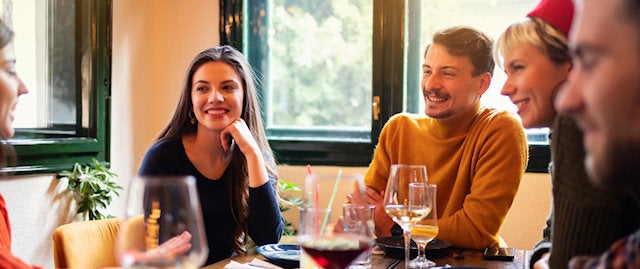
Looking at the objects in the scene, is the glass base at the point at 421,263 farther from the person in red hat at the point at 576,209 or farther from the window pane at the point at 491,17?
the window pane at the point at 491,17

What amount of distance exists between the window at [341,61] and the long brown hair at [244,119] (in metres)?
1.16

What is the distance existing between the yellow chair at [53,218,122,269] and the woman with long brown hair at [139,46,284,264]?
1.02 ft

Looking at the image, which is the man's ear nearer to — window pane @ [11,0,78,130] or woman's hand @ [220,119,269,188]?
woman's hand @ [220,119,269,188]

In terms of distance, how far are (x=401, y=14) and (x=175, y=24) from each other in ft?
4.31

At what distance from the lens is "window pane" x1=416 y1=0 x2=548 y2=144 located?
11.3 ft

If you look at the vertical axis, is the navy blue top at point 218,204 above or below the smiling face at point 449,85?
below

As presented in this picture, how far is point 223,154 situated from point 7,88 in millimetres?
1110

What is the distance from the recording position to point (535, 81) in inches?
69.9

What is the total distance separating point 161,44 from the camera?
3.94 m

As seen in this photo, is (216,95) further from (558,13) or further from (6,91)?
(558,13)

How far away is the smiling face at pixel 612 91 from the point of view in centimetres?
73

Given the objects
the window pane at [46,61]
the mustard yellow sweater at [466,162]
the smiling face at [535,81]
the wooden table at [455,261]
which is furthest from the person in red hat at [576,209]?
the window pane at [46,61]

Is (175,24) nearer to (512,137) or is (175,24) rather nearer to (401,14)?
(401,14)

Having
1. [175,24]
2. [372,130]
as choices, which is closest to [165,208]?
[372,130]
